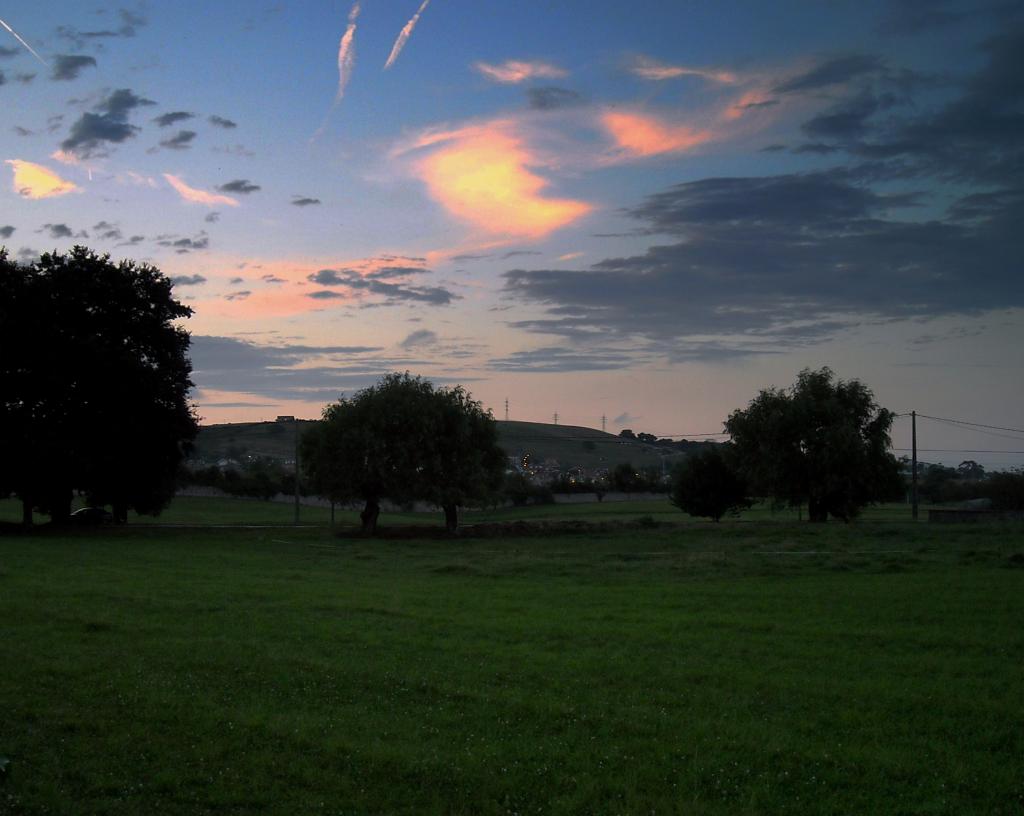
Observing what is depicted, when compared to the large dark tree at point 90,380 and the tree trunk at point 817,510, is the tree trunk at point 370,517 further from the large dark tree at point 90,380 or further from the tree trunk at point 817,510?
the tree trunk at point 817,510

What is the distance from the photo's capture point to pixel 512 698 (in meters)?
11.2

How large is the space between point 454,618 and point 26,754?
31.8ft

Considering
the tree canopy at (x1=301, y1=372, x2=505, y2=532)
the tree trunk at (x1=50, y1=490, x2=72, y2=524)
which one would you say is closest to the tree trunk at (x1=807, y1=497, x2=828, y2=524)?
the tree canopy at (x1=301, y1=372, x2=505, y2=532)

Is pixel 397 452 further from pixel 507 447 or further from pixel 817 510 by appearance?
pixel 507 447

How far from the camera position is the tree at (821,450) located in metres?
61.2

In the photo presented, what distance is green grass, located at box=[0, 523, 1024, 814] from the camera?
8.34m

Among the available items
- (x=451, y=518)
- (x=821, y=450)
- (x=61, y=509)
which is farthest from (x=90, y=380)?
(x=821, y=450)

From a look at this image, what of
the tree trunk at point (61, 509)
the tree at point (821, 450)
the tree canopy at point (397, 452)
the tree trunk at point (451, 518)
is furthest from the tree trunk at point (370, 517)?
the tree at point (821, 450)

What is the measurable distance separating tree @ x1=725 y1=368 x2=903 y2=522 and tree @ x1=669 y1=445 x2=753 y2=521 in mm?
11456

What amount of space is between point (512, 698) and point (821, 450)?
54.0 meters

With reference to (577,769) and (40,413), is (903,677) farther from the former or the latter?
(40,413)

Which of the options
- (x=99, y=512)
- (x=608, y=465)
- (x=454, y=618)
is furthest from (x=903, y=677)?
(x=608, y=465)

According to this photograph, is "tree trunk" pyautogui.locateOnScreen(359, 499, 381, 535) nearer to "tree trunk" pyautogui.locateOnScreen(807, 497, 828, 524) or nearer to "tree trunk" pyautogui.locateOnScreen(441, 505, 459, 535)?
"tree trunk" pyautogui.locateOnScreen(441, 505, 459, 535)

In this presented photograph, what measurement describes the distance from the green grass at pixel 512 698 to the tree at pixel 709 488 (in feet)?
174
